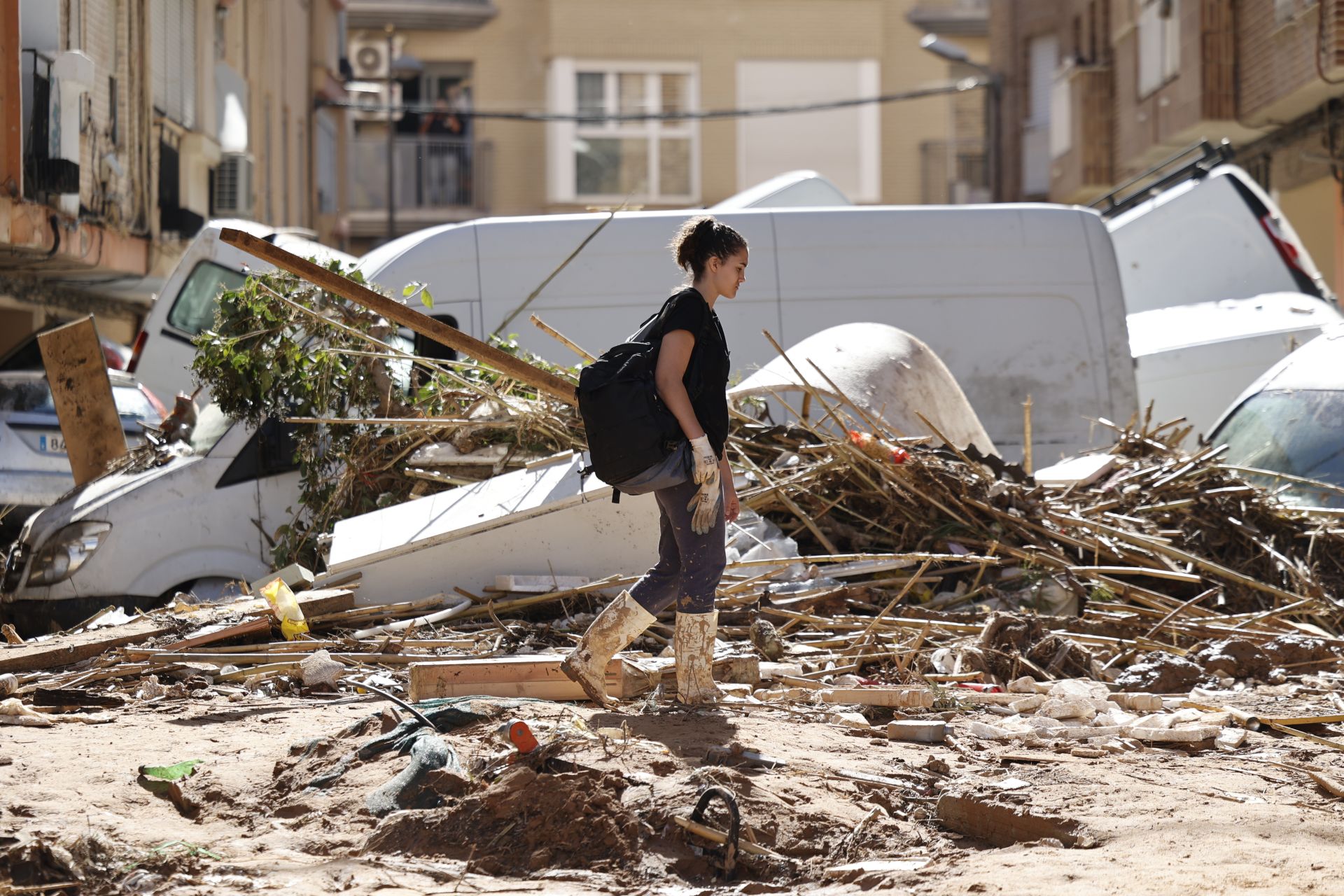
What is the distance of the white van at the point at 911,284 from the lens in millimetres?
11727

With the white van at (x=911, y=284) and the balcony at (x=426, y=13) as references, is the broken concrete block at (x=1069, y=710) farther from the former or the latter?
the balcony at (x=426, y=13)

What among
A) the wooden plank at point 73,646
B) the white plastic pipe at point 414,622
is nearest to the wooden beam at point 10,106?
the wooden plank at point 73,646

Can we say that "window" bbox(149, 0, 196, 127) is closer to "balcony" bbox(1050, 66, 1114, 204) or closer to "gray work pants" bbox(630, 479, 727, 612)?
"balcony" bbox(1050, 66, 1114, 204)

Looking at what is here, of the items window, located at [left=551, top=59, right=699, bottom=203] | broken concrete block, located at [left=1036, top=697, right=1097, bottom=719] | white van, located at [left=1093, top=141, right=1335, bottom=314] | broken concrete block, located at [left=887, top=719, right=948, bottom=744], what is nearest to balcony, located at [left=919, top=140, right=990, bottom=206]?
window, located at [left=551, top=59, right=699, bottom=203]

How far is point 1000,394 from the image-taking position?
1205 centimetres

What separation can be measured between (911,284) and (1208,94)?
40.5ft

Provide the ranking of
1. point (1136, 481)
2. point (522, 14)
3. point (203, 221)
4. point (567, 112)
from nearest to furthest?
point (1136, 481) → point (203, 221) → point (567, 112) → point (522, 14)

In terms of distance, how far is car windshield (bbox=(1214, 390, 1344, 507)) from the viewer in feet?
31.6

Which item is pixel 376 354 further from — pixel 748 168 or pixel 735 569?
pixel 748 168

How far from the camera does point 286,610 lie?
7.66m

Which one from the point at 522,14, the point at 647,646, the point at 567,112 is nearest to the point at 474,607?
the point at 647,646

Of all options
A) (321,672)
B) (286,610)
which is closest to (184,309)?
(286,610)

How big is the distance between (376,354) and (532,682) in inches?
121

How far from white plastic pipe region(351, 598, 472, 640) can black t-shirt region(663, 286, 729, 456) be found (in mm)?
2657
